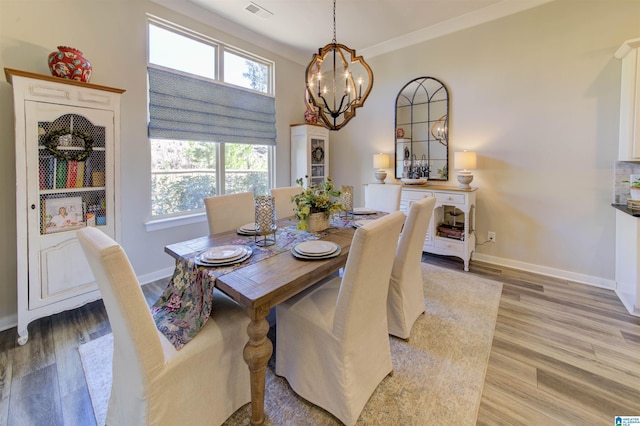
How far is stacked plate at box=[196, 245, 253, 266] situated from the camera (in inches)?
59.6

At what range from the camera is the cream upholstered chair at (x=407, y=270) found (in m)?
1.86

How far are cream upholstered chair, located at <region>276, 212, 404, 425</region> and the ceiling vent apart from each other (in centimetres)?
309

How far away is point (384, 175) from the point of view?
13.8 ft

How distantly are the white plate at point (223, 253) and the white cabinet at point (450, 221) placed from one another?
2435 millimetres

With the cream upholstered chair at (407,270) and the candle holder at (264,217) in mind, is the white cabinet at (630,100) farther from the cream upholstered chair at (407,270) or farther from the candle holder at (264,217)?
the candle holder at (264,217)

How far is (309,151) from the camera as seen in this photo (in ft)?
14.5

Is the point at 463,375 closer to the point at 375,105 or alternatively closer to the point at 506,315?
the point at 506,315

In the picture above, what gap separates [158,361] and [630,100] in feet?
12.9

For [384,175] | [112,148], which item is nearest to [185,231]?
[112,148]

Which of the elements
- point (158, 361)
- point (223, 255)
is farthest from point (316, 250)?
point (158, 361)

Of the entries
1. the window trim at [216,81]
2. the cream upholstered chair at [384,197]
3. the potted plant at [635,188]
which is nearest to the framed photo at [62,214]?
the window trim at [216,81]

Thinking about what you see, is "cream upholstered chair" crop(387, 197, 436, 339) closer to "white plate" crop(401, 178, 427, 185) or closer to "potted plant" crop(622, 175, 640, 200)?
"white plate" crop(401, 178, 427, 185)

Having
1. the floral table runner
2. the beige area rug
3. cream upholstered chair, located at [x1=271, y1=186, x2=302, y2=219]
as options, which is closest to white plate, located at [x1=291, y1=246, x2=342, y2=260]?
the floral table runner

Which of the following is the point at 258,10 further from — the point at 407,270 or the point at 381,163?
the point at 407,270
